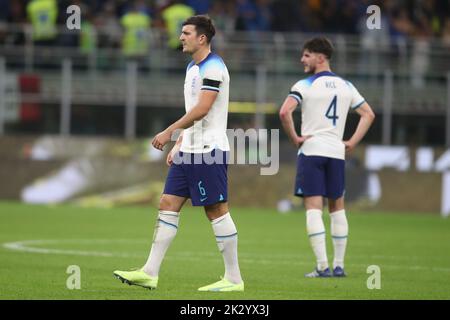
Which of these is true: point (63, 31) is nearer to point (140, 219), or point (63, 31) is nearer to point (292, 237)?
point (140, 219)

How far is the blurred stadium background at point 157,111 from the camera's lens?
76.6ft

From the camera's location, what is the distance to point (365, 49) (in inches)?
981

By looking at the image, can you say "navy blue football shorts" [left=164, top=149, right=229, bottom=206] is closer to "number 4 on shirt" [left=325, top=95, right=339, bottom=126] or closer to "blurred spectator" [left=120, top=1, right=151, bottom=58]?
"number 4 on shirt" [left=325, top=95, right=339, bottom=126]

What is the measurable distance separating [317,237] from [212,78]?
2.79 meters

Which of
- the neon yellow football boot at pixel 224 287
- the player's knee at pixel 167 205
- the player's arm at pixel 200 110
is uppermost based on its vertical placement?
the player's arm at pixel 200 110

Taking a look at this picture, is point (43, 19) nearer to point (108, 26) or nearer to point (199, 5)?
point (108, 26)

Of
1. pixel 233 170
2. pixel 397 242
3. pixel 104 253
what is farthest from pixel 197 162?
pixel 233 170

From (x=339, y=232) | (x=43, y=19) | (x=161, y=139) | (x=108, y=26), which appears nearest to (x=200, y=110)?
(x=161, y=139)

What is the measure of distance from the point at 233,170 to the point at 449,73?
184 inches

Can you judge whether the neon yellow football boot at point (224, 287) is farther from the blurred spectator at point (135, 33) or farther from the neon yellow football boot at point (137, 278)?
the blurred spectator at point (135, 33)

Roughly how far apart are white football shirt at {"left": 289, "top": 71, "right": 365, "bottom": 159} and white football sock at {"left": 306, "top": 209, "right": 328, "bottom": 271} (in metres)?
0.61

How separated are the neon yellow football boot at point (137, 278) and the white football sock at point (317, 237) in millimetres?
2488

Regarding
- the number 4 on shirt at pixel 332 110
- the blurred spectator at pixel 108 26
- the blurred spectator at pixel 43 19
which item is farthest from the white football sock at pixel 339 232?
the blurred spectator at pixel 43 19

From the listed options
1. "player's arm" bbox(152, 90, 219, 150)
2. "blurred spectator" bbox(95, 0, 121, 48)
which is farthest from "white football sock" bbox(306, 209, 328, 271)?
"blurred spectator" bbox(95, 0, 121, 48)
